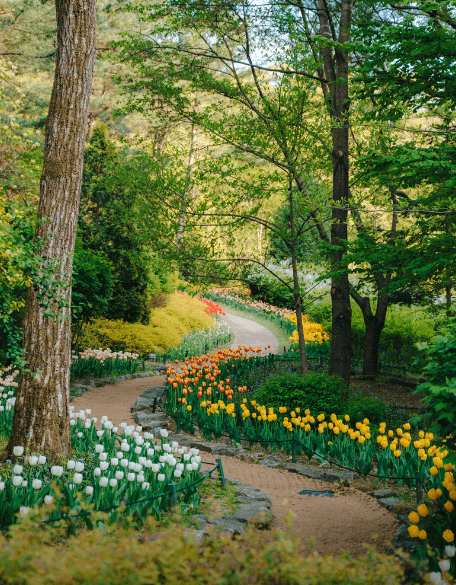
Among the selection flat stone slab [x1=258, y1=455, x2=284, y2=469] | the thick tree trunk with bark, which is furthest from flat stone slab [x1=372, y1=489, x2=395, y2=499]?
the thick tree trunk with bark

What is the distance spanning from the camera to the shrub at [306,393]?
6.48 m

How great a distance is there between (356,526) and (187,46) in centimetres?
842

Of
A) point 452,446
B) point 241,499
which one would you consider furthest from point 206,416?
point 452,446

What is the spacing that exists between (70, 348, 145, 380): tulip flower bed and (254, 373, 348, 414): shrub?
4.20m

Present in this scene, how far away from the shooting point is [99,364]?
31.5 ft

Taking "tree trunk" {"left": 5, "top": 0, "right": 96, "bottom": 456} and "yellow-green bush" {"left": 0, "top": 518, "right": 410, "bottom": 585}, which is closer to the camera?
"yellow-green bush" {"left": 0, "top": 518, "right": 410, "bottom": 585}

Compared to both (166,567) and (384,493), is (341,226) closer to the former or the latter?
(384,493)

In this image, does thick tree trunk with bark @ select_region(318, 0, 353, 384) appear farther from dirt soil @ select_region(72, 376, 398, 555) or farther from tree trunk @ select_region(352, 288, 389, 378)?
dirt soil @ select_region(72, 376, 398, 555)

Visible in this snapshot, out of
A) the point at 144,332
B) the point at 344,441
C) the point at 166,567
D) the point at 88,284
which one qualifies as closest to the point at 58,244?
the point at 166,567

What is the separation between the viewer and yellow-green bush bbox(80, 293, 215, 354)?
11.6 metres

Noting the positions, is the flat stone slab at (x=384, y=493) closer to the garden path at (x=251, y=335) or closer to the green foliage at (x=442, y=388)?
the green foliage at (x=442, y=388)

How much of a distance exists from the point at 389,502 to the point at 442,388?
2275 mm

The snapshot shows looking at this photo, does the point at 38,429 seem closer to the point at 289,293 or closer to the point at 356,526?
the point at 356,526

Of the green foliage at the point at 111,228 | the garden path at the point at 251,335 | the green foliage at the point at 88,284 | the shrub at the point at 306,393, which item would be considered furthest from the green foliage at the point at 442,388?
the garden path at the point at 251,335
